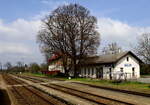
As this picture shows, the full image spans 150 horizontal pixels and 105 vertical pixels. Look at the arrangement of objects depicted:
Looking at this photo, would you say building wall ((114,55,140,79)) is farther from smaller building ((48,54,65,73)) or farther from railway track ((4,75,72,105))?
railway track ((4,75,72,105))

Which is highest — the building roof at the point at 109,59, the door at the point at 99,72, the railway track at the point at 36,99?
the building roof at the point at 109,59

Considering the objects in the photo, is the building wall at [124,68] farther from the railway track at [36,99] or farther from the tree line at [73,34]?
the railway track at [36,99]

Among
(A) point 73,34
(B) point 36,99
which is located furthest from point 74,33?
(B) point 36,99

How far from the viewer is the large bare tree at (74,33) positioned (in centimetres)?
5456

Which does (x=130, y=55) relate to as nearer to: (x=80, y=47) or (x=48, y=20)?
(x=80, y=47)

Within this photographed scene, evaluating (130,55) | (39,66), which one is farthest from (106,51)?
(39,66)

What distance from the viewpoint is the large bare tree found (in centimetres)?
5456

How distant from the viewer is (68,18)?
180ft

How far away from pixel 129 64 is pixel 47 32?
19.0m

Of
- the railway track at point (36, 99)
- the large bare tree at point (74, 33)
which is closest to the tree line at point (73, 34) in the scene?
the large bare tree at point (74, 33)

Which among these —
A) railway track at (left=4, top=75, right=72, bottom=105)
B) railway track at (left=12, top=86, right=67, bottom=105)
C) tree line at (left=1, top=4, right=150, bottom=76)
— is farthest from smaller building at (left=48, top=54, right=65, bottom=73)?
railway track at (left=12, top=86, right=67, bottom=105)

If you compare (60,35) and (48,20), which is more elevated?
(48,20)

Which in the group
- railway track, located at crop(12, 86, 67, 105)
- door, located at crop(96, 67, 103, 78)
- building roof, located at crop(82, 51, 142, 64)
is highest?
building roof, located at crop(82, 51, 142, 64)

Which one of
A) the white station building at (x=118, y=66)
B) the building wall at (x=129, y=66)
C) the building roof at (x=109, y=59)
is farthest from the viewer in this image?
the building wall at (x=129, y=66)
